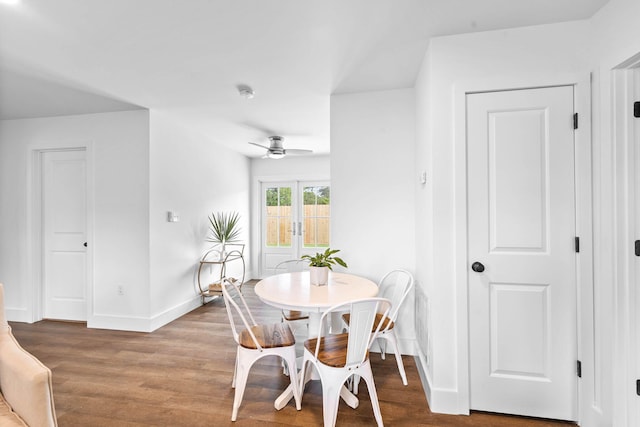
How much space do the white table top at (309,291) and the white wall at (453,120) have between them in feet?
1.66

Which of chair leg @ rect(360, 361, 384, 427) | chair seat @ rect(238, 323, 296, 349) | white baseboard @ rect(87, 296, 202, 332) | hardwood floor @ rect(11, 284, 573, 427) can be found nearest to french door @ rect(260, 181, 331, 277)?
white baseboard @ rect(87, 296, 202, 332)

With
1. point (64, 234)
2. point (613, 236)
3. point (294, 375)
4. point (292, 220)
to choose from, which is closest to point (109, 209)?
point (64, 234)

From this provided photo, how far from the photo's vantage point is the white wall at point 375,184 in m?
2.81

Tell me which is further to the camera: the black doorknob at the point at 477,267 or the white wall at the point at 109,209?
the white wall at the point at 109,209

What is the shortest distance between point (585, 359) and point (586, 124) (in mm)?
1387

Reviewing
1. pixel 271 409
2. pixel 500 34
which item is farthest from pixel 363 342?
pixel 500 34

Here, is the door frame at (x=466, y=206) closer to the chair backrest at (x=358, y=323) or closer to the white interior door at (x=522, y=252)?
the white interior door at (x=522, y=252)

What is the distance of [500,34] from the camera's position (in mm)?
1919

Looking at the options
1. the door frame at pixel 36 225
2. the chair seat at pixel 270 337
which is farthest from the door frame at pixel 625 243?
the door frame at pixel 36 225

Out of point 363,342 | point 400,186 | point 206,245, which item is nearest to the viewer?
point 363,342

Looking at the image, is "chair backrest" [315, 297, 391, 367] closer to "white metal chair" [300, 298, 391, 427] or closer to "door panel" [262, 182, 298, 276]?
"white metal chair" [300, 298, 391, 427]

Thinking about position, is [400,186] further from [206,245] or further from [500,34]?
[206,245]

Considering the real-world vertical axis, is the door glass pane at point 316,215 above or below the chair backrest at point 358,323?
above

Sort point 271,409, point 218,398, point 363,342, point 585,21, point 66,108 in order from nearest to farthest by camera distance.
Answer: point 363,342, point 585,21, point 271,409, point 218,398, point 66,108
